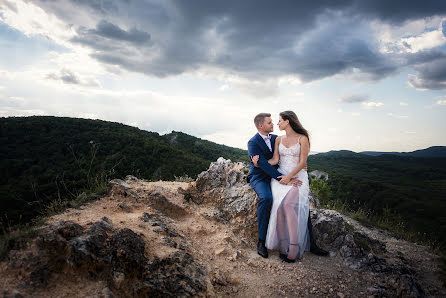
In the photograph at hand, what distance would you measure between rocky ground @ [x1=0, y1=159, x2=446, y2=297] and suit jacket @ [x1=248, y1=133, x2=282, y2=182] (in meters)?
0.68

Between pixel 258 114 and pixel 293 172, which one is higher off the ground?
pixel 258 114

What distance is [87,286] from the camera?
2709 millimetres

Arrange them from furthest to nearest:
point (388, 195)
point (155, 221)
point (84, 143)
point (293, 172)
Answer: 1. point (388, 195)
2. point (84, 143)
3. point (293, 172)
4. point (155, 221)

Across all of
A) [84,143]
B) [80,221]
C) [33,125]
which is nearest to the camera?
[80,221]

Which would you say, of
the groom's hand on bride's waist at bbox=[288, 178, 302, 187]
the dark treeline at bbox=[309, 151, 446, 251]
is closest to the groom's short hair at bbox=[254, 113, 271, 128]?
the groom's hand on bride's waist at bbox=[288, 178, 302, 187]

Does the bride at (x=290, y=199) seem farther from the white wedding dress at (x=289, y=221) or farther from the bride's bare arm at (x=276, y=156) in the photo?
the bride's bare arm at (x=276, y=156)

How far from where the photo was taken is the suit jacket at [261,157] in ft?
17.7

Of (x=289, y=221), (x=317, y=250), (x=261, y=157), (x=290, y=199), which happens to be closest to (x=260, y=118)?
(x=261, y=157)

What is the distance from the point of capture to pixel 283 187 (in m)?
5.18

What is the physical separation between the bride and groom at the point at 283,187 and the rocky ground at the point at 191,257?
0.34 meters

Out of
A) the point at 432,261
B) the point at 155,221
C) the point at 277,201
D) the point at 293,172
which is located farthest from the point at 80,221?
the point at 432,261

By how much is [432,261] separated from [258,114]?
5.75m

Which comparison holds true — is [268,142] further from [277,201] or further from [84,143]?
[84,143]

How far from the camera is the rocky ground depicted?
283cm
